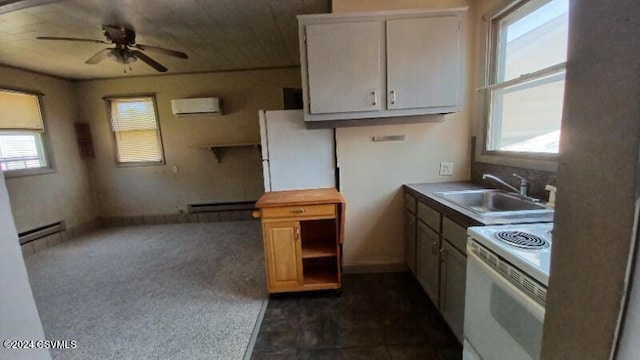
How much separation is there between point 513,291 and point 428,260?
3.51ft

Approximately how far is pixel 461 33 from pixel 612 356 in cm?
227

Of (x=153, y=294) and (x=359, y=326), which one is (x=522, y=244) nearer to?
(x=359, y=326)

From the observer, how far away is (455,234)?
1.58m

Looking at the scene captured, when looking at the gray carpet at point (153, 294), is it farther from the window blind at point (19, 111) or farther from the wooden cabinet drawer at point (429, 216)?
the window blind at point (19, 111)

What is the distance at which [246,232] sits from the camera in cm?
406

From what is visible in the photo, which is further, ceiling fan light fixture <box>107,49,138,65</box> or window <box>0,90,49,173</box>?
window <box>0,90,49,173</box>

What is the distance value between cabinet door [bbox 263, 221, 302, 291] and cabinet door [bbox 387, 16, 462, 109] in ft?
4.38

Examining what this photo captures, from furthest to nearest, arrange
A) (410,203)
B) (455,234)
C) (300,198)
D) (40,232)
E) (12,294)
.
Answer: (40,232) < (410,203) < (300,198) < (455,234) < (12,294)

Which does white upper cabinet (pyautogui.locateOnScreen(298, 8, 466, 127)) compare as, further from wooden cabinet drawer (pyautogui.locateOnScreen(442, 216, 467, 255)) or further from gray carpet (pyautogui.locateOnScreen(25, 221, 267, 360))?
gray carpet (pyautogui.locateOnScreen(25, 221, 267, 360))

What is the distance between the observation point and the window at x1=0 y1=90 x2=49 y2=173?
3.46 meters

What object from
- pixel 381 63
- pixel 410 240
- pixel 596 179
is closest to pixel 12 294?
pixel 596 179

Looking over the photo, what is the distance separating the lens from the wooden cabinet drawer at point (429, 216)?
5.97 feet

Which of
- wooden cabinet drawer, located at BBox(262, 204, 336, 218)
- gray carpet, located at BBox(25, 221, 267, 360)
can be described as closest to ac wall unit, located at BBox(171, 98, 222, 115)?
gray carpet, located at BBox(25, 221, 267, 360)

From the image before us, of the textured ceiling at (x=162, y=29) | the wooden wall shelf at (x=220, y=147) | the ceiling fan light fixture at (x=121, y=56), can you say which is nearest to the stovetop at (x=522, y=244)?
the textured ceiling at (x=162, y=29)
